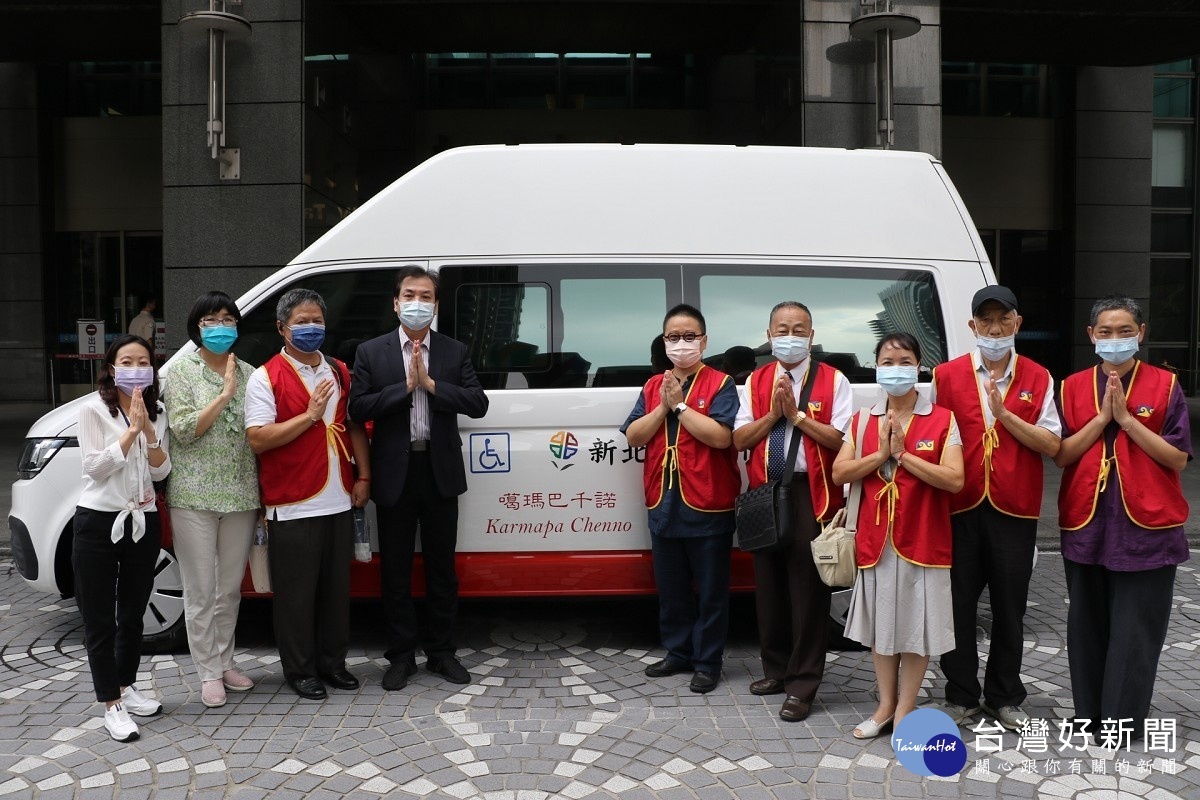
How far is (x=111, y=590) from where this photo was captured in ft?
12.6

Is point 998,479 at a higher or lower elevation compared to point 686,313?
lower

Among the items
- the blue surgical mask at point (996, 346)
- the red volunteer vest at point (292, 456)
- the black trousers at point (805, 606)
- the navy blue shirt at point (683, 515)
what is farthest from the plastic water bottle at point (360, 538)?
the blue surgical mask at point (996, 346)

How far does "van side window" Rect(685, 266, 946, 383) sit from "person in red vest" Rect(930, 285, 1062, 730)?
0.94 metres

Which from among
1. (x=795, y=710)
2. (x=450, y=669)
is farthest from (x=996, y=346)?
(x=450, y=669)

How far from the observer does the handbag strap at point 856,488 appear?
12.4 feet

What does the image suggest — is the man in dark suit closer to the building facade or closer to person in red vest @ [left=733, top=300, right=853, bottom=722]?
person in red vest @ [left=733, top=300, right=853, bottom=722]

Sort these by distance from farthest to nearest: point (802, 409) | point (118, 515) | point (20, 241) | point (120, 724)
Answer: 1. point (20, 241)
2. point (802, 409)
3. point (120, 724)
4. point (118, 515)

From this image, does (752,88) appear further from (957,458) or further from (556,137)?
(957,458)

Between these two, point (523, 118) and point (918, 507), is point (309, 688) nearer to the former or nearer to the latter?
point (918, 507)

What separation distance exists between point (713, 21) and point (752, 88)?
37.8 inches

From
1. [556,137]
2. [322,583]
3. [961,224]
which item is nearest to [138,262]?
[556,137]

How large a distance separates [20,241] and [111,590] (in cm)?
1629

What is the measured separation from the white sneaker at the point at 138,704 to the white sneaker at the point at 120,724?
5.1 inches

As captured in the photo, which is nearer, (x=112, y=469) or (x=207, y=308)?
(x=112, y=469)
